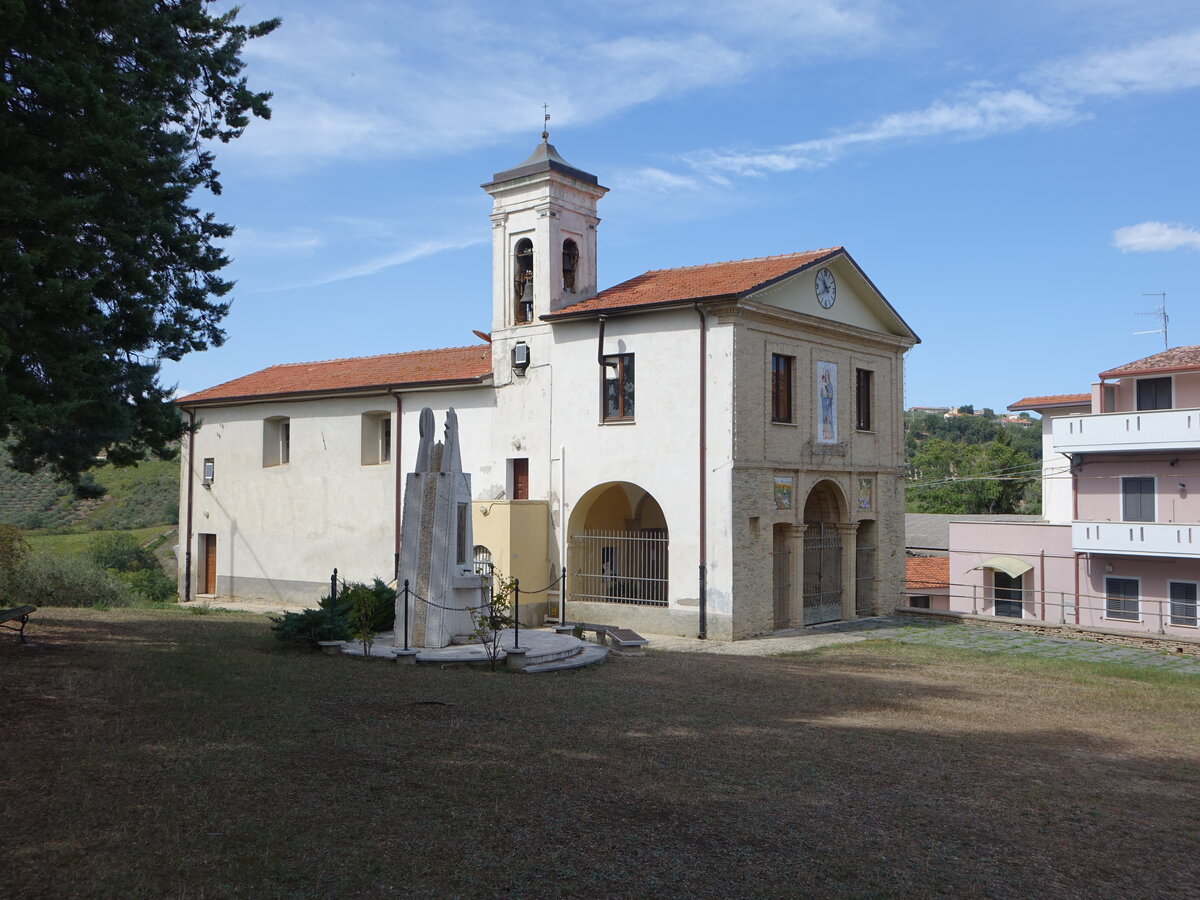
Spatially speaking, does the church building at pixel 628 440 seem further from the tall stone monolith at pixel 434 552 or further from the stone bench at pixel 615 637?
the tall stone monolith at pixel 434 552

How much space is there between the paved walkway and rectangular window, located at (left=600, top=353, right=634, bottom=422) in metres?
4.63

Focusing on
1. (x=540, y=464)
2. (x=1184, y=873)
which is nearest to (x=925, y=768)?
(x=1184, y=873)

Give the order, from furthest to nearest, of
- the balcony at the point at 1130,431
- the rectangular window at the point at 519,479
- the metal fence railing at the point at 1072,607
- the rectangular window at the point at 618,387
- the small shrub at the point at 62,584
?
1. the balcony at the point at 1130,431
2. the metal fence railing at the point at 1072,607
3. the rectangular window at the point at 519,479
4. the rectangular window at the point at 618,387
5. the small shrub at the point at 62,584

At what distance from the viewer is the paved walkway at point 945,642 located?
17.5 metres

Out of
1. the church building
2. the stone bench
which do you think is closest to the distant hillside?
the church building

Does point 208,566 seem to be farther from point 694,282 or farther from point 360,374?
point 694,282

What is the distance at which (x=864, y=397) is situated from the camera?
23.6 m

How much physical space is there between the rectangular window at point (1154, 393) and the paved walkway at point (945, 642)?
38.3 feet

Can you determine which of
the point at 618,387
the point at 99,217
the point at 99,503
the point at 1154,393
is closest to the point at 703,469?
the point at 618,387

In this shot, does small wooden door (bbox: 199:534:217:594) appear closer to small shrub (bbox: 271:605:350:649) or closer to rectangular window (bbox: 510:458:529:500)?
rectangular window (bbox: 510:458:529:500)

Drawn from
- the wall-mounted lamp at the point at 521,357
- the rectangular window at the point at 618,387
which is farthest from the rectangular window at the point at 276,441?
the rectangular window at the point at 618,387

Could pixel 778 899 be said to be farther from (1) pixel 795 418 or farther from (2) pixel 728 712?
(1) pixel 795 418

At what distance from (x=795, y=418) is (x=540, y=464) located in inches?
217

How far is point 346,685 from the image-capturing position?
11.3 meters
